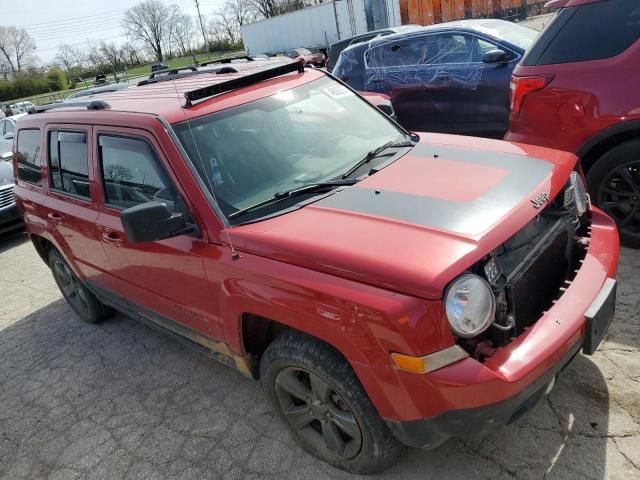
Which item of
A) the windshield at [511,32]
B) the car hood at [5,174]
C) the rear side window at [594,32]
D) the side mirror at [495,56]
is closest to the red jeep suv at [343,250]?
the rear side window at [594,32]

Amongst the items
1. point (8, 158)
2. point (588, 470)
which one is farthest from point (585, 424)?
point (8, 158)

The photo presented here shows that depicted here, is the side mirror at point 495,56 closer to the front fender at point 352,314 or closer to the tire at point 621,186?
the tire at point 621,186

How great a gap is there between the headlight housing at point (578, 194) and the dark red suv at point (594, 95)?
1.05 m

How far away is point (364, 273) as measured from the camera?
1.96 m

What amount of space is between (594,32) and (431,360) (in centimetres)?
309

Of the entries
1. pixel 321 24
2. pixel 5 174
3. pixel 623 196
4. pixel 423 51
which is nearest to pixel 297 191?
pixel 623 196

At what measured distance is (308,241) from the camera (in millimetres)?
2182

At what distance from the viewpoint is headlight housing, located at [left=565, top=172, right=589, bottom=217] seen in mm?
2734

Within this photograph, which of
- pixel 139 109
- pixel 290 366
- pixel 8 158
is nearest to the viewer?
pixel 290 366

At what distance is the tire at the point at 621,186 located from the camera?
12.0ft

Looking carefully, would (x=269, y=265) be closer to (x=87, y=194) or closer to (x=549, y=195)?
(x=549, y=195)

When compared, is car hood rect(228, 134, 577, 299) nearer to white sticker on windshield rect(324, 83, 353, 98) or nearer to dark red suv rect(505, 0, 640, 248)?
white sticker on windshield rect(324, 83, 353, 98)

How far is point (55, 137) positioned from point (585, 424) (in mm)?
3852

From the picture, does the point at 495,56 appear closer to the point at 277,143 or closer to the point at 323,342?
the point at 277,143
